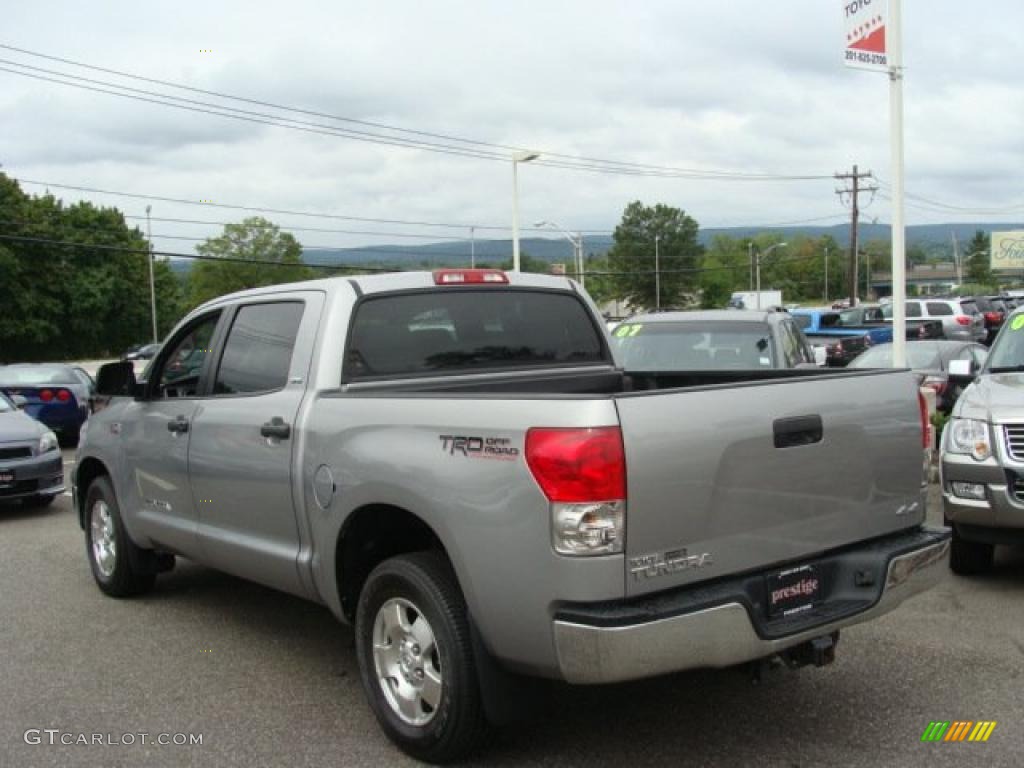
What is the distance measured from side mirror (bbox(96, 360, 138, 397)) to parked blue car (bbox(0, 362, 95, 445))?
10.3 metres

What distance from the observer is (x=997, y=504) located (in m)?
5.89

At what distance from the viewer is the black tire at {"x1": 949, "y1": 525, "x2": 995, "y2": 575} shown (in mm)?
6449

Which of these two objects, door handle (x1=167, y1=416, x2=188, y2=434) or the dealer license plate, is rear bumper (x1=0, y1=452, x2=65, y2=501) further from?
the dealer license plate

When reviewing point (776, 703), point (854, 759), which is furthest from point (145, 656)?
point (854, 759)

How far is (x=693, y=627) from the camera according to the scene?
10.7ft

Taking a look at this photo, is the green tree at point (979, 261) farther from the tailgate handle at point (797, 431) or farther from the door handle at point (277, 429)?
the door handle at point (277, 429)

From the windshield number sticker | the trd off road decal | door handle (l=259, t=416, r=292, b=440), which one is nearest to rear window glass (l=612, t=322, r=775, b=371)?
the windshield number sticker

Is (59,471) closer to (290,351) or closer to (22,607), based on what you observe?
(22,607)

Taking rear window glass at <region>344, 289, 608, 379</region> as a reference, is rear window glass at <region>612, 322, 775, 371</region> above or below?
below

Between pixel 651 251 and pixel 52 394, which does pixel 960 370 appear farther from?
pixel 651 251

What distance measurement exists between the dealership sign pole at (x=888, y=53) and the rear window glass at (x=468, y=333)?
6857 millimetres

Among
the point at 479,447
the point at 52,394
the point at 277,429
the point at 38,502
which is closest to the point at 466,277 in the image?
the point at 277,429

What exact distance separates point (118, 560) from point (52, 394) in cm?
1073

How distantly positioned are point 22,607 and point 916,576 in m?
5.44
